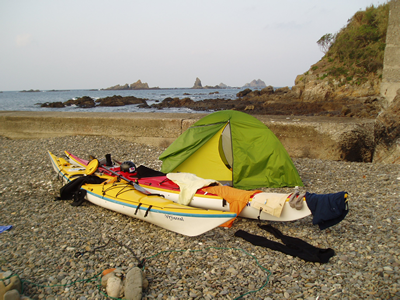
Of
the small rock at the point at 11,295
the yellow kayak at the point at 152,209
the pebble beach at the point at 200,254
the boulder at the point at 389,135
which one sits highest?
the boulder at the point at 389,135

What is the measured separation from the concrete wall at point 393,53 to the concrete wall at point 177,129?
59.5 inches

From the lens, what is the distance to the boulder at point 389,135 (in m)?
6.16

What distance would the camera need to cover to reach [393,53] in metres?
7.70

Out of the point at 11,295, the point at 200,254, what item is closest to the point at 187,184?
the point at 200,254

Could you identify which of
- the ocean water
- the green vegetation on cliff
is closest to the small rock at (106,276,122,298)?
the ocean water

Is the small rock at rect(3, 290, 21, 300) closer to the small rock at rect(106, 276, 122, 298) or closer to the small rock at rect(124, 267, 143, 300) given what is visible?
the small rock at rect(106, 276, 122, 298)

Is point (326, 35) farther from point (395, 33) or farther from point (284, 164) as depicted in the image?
point (284, 164)

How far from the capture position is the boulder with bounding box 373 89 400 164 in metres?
6.16

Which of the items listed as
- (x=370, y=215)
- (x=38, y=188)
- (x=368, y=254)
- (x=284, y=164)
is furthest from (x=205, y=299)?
(x=38, y=188)

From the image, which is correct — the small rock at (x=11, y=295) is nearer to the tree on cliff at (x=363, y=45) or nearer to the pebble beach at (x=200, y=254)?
the pebble beach at (x=200, y=254)

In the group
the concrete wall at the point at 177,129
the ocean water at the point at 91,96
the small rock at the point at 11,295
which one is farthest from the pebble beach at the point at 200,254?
the ocean water at the point at 91,96

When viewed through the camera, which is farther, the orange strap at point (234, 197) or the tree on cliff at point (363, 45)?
the tree on cliff at point (363, 45)

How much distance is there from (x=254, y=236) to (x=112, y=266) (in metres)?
1.71

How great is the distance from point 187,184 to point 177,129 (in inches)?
152
